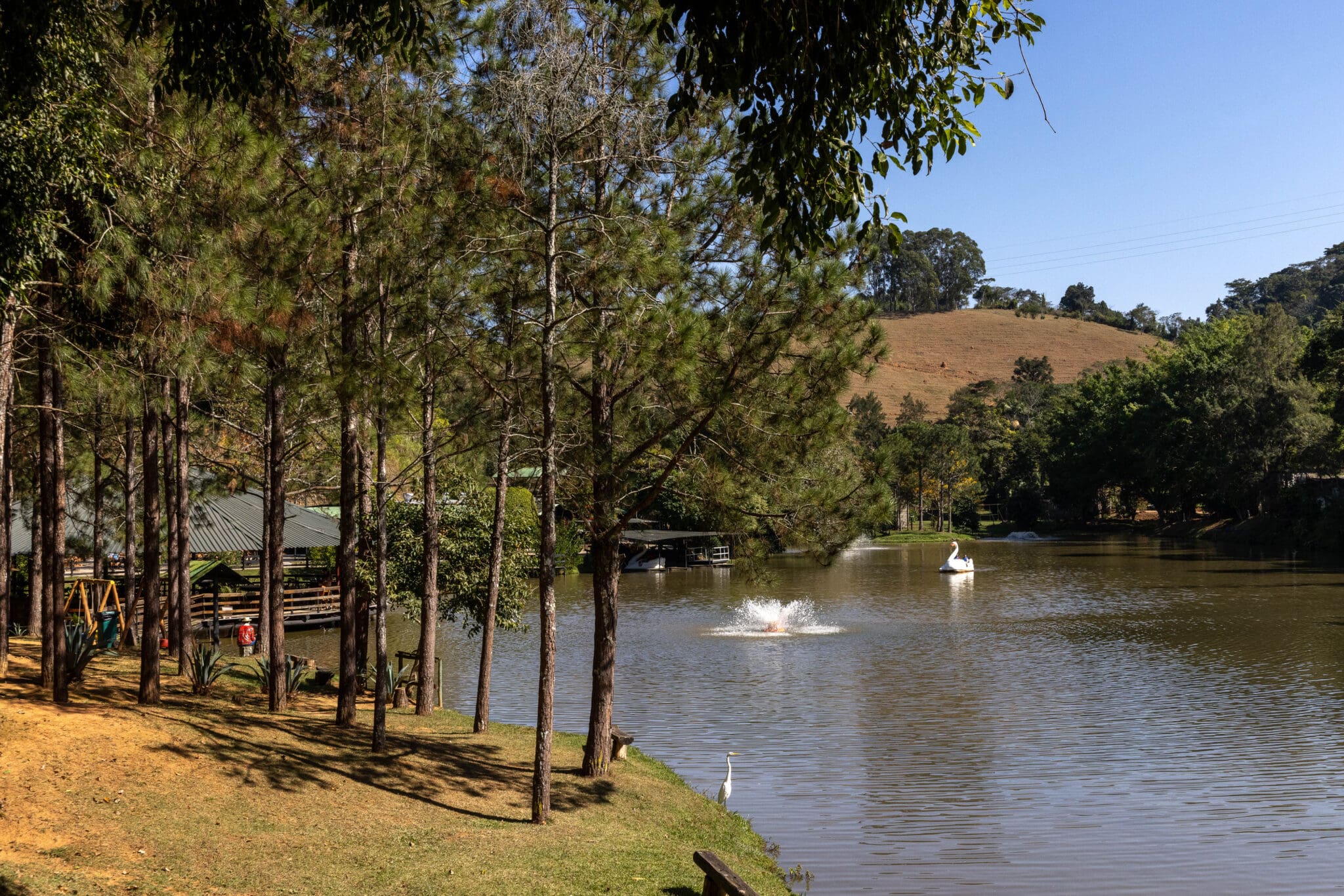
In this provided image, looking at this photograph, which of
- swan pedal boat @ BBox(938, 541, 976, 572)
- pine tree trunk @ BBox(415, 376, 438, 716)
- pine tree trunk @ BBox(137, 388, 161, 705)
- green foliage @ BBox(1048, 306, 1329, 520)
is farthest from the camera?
green foliage @ BBox(1048, 306, 1329, 520)

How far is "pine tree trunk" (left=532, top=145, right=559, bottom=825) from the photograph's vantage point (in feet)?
37.4

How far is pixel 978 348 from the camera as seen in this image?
586 ft

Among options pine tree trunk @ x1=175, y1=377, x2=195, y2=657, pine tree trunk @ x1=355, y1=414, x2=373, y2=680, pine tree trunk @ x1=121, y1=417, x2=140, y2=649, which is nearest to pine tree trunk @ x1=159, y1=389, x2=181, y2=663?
pine tree trunk @ x1=175, y1=377, x2=195, y2=657

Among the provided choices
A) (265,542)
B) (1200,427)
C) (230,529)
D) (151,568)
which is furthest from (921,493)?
(151,568)

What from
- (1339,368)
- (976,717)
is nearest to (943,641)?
(976,717)

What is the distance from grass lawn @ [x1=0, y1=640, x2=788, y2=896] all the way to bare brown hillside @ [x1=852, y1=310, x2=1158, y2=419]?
5375 inches

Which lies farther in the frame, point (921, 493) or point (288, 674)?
point (921, 493)

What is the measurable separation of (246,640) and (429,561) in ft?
42.8

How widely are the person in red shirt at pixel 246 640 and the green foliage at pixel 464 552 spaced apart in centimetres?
637

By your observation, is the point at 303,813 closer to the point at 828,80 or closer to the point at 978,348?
the point at 828,80

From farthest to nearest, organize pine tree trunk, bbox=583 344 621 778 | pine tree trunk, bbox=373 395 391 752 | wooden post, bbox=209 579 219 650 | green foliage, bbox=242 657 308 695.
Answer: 1. wooden post, bbox=209 579 219 650
2. green foliage, bbox=242 657 308 695
3. pine tree trunk, bbox=373 395 391 752
4. pine tree trunk, bbox=583 344 621 778

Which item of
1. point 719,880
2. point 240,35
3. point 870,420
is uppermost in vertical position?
point 870,420

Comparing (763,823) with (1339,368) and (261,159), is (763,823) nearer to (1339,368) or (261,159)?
(261,159)

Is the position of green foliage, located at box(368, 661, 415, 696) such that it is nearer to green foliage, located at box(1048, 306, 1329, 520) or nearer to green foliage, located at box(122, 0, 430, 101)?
green foliage, located at box(122, 0, 430, 101)
